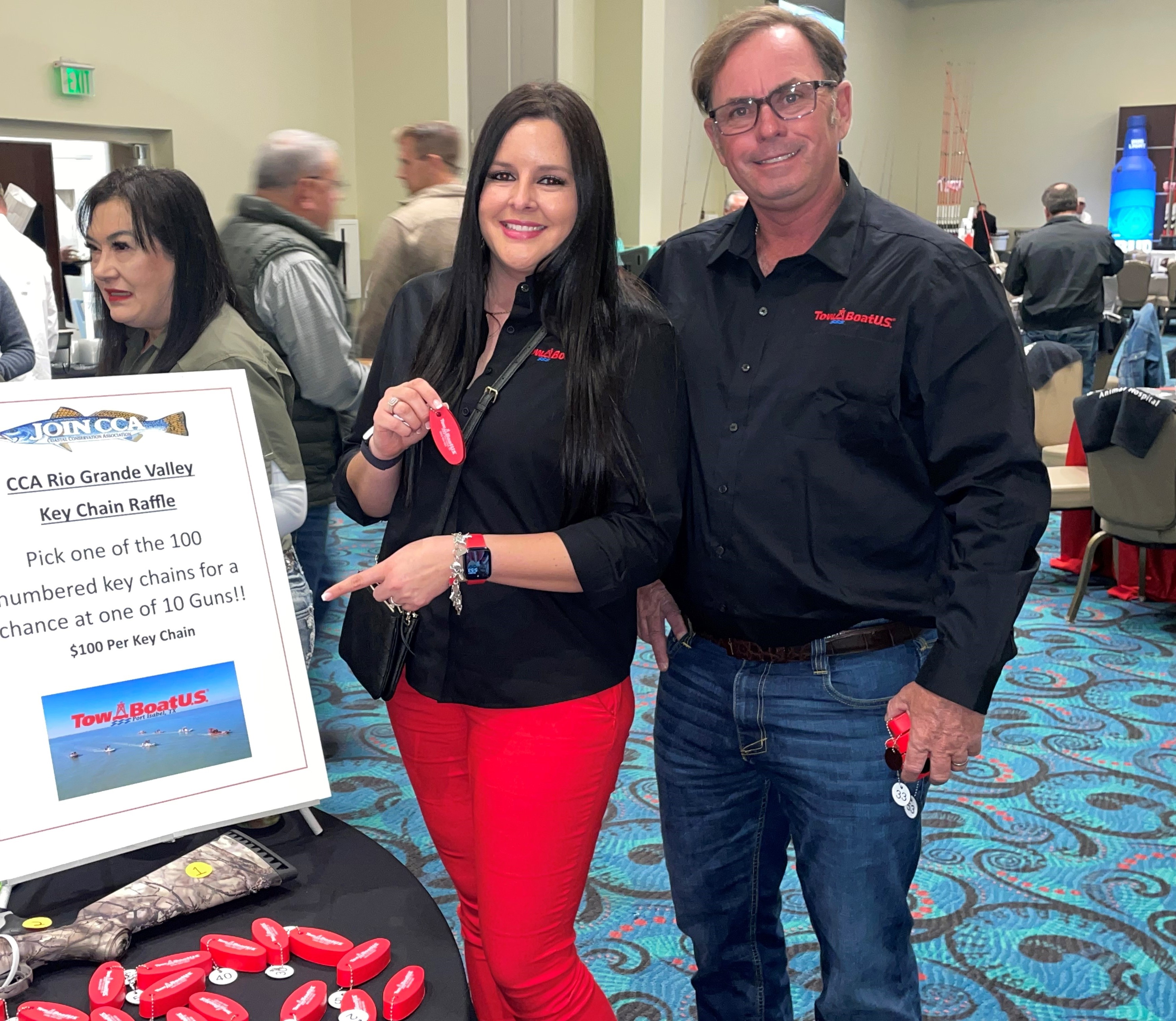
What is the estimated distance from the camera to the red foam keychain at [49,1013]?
3.05ft

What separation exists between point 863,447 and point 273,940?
0.86 metres

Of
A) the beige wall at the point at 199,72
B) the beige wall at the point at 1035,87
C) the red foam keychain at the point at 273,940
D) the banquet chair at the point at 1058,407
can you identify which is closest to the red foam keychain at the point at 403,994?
the red foam keychain at the point at 273,940

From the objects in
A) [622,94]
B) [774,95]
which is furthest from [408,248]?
[622,94]

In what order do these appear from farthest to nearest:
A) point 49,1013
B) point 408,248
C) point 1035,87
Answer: point 1035,87 → point 408,248 → point 49,1013

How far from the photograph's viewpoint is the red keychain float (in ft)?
3.24

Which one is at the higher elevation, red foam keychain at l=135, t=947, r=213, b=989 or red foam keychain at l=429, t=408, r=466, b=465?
red foam keychain at l=429, t=408, r=466, b=465

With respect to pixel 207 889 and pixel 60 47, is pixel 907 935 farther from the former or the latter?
pixel 60 47

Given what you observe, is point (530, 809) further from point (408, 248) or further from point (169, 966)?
point (408, 248)

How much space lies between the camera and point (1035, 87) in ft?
46.3

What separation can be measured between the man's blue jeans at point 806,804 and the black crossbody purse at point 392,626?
0.40 metres

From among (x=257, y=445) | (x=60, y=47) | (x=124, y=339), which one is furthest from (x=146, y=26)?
(x=257, y=445)

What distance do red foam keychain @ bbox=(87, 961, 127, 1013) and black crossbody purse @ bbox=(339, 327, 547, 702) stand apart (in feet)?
1.38

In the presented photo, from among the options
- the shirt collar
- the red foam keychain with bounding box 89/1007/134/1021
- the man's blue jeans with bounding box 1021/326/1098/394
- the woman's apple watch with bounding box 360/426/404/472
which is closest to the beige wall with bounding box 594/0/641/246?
the man's blue jeans with bounding box 1021/326/1098/394

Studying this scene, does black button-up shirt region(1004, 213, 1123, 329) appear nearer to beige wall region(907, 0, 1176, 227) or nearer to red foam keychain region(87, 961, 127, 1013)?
beige wall region(907, 0, 1176, 227)
